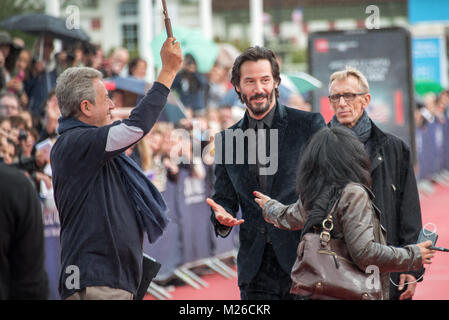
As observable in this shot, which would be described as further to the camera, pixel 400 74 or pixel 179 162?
pixel 400 74

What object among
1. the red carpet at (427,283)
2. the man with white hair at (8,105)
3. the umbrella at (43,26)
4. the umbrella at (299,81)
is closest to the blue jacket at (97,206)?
the red carpet at (427,283)

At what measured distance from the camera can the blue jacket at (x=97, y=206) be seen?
4180 millimetres

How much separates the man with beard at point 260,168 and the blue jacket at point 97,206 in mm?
620

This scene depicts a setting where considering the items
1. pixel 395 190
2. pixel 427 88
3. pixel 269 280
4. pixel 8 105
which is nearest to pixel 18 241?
pixel 269 280

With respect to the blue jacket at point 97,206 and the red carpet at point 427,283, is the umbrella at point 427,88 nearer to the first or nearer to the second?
the red carpet at point 427,283

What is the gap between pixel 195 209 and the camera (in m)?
10.3

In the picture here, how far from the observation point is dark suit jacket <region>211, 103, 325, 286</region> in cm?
471

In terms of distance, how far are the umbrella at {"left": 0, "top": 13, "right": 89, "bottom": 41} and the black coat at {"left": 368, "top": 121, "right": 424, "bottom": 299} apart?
23.1ft

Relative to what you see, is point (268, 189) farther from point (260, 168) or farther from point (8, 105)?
point (8, 105)

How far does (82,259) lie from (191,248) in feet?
19.7

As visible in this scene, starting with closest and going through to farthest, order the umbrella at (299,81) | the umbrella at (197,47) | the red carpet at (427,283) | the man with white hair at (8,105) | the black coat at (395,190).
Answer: the black coat at (395,190), the red carpet at (427,283), the man with white hair at (8,105), the umbrella at (299,81), the umbrella at (197,47)
